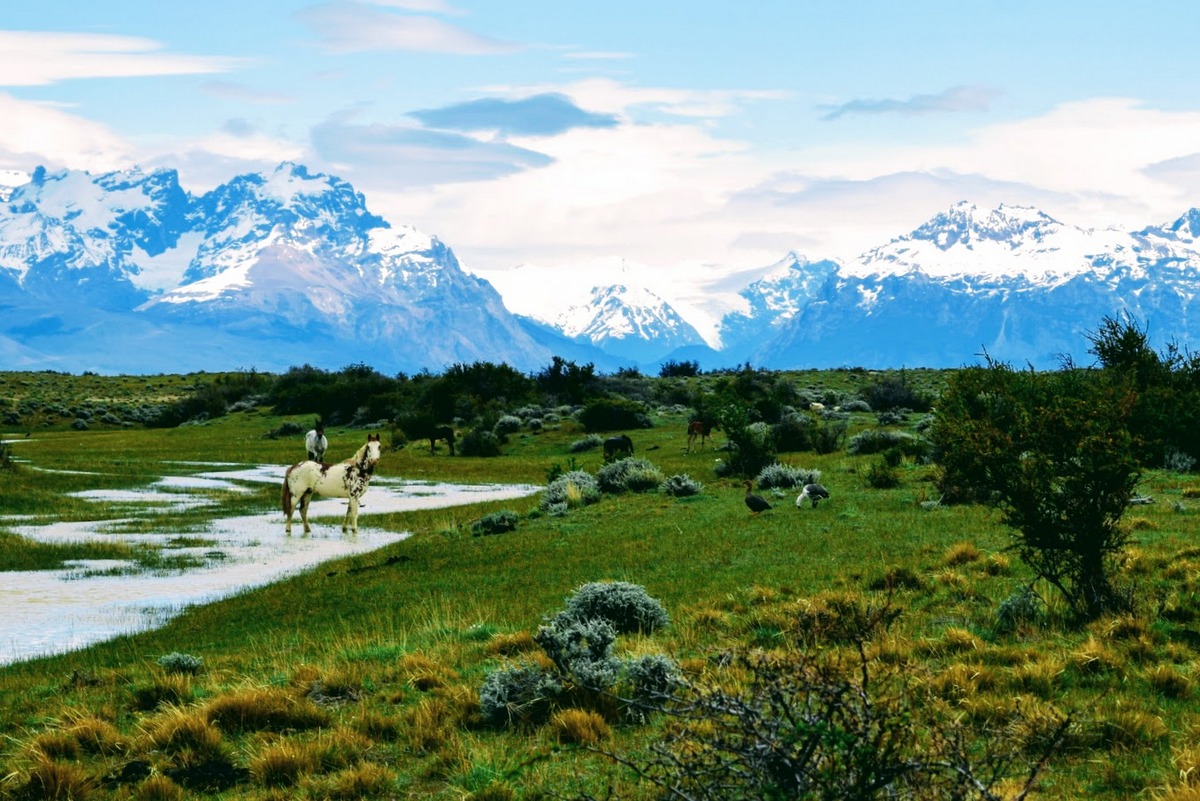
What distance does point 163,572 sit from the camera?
1992cm

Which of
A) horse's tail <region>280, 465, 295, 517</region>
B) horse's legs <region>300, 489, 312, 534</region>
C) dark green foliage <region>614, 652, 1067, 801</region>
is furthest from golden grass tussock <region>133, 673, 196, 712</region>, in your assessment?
horse's tail <region>280, 465, 295, 517</region>

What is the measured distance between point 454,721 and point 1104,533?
289 inches

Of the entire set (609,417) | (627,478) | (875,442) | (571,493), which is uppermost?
(609,417)

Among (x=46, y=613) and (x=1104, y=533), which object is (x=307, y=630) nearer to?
(x=46, y=613)

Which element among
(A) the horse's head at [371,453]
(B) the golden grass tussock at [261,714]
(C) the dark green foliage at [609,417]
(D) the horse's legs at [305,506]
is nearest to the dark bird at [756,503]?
(A) the horse's head at [371,453]

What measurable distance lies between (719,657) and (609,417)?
44.0 metres

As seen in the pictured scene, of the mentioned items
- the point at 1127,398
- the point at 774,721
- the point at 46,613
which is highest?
the point at 1127,398

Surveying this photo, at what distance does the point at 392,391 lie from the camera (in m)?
74.1

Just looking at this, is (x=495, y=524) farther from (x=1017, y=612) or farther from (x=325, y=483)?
(x=1017, y=612)

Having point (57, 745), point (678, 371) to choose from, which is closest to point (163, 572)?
point (57, 745)

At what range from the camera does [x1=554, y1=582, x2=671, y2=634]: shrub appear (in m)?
12.5

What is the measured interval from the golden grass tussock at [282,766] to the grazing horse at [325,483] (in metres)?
17.4

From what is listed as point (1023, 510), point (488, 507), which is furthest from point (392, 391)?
point (1023, 510)

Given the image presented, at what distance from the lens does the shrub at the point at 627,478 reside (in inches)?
1198
